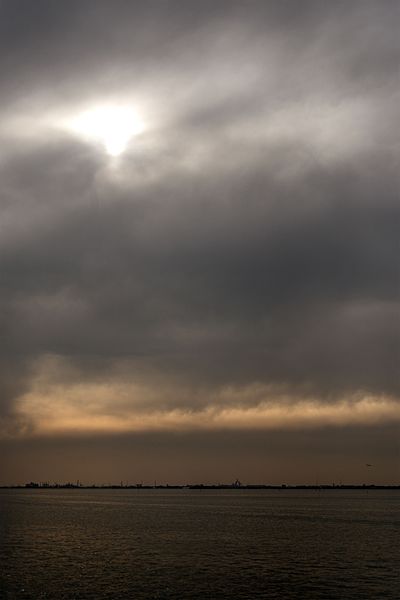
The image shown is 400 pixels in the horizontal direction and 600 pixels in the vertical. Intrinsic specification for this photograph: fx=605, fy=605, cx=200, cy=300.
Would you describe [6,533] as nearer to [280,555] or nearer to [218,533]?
[218,533]

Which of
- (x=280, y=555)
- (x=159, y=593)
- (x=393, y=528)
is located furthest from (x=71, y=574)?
(x=393, y=528)

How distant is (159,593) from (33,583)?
16.1 meters

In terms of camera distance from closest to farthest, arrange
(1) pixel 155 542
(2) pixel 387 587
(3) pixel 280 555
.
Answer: (2) pixel 387 587
(3) pixel 280 555
(1) pixel 155 542

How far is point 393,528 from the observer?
532 feet

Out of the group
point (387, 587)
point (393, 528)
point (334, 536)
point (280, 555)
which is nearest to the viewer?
point (387, 587)

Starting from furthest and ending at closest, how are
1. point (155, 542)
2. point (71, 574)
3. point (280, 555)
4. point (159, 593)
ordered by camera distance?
point (155, 542), point (280, 555), point (71, 574), point (159, 593)

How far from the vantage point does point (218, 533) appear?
13750 centimetres

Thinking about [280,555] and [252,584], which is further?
[280,555]

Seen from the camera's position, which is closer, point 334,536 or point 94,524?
point 334,536

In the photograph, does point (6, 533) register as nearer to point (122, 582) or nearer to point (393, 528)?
point (122, 582)

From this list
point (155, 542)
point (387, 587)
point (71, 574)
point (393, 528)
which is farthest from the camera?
point (393, 528)

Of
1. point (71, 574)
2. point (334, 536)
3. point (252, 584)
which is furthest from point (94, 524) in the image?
point (252, 584)

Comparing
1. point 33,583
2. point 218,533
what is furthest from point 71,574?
point 218,533

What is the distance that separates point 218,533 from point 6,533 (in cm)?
4828
